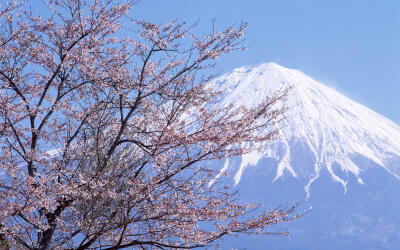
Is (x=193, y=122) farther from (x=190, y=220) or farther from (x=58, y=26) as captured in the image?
(x=58, y=26)

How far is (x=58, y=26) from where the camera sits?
621 centimetres

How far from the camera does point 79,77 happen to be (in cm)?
625

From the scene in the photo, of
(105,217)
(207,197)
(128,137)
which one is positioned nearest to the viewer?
(105,217)

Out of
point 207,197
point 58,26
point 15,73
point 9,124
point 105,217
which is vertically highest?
point 58,26

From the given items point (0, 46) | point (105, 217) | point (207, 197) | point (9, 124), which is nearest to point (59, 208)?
point (105, 217)

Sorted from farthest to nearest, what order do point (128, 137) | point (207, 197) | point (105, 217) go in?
1. point (128, 137)
2. point (207, 197)
3. point (105, 217)

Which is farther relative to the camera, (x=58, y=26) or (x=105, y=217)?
(x=58, y=26)

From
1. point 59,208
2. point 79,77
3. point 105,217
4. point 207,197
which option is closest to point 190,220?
point 207,197

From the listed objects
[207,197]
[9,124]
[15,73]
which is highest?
[15,73]

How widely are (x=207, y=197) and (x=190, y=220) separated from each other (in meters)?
0.33

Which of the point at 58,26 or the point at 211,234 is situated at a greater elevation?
the point at 58,26

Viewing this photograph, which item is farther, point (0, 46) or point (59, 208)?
point (0, 46)

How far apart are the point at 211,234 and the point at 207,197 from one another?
0.41 m

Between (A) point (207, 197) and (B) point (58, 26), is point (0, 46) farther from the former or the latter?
(A) point (207, 197)
